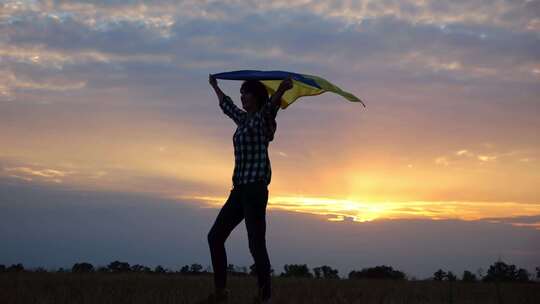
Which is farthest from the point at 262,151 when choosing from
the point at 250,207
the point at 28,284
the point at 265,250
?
the point at 28,284

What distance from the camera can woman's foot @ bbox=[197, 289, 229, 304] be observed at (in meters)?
7.12

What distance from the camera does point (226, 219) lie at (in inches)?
289

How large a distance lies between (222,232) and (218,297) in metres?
0.73

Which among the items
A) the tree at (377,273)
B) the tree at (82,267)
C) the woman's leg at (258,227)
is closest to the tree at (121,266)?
the tree at (82,267)

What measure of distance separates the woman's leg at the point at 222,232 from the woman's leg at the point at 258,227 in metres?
0.32

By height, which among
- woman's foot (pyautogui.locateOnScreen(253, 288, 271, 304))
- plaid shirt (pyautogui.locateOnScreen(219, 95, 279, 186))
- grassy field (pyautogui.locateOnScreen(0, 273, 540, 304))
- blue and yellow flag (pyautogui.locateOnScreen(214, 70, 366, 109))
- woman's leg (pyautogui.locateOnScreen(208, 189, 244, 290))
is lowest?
grassy field (pyautogui.locateOnScreen(0, 273, 540, 304))

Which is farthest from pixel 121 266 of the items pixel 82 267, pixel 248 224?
pixel 248 224

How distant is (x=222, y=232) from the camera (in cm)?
736

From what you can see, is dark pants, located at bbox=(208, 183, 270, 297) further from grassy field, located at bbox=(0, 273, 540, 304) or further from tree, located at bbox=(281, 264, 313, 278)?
tree, located at bbox=(281, 264, 313, 278)

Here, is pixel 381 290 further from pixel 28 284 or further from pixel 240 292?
pixel 28 284

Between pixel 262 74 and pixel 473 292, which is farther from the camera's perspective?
pixel 473 292

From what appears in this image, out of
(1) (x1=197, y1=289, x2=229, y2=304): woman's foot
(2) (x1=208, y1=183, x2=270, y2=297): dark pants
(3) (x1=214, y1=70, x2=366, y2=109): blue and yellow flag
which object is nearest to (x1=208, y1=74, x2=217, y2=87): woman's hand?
(3) (x1=214, y1=70, x2=366, y2=109): blue and yellow flag

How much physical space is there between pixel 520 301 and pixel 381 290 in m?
2.38

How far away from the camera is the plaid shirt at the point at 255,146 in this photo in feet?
22.9
